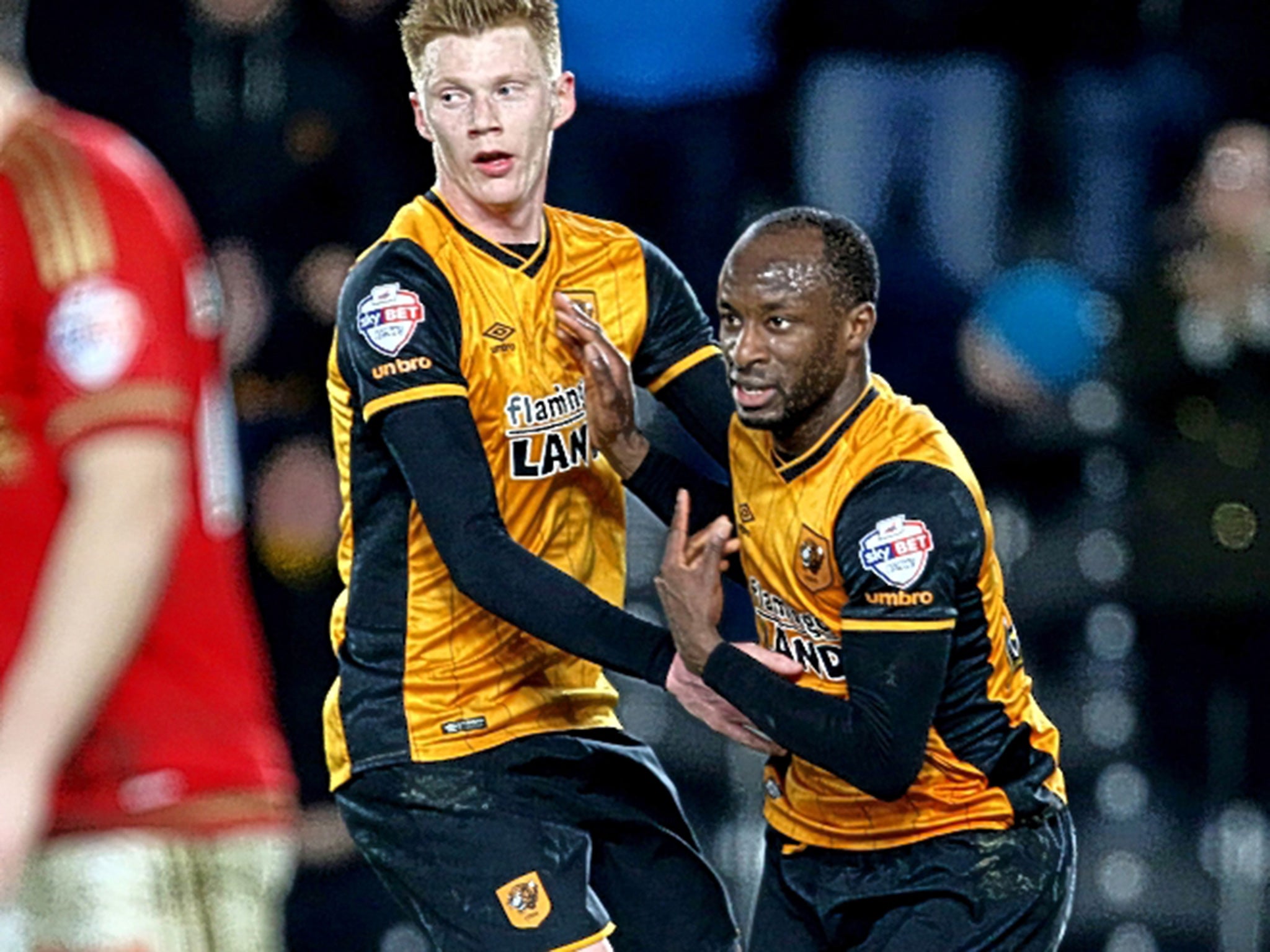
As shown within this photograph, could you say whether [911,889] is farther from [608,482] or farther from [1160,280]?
[1160,280]

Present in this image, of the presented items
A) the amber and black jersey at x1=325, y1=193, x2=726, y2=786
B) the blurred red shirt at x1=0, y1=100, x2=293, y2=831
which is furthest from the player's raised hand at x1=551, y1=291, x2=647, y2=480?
the blurred red shirt at x1=0, y1=100, x2=293, y2=831

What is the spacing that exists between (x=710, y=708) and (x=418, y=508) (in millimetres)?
578

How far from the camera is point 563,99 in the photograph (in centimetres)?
387

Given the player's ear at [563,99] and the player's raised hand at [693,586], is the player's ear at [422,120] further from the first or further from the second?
the player's raised hand at [693,586]

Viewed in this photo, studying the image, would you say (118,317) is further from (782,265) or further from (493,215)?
(493,215)

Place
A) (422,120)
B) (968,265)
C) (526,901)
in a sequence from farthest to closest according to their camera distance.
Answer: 1. (968,265)
2. (422,120)
3. (526,901)

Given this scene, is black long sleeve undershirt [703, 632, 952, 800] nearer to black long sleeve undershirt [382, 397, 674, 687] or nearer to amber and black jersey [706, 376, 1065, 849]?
amber and black jersey [706, 376, 1065, 849]

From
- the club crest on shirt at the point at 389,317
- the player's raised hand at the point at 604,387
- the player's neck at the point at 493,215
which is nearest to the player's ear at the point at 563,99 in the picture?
the player's neck at the point at 493,215

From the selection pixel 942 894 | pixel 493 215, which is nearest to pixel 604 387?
pixel 493 215

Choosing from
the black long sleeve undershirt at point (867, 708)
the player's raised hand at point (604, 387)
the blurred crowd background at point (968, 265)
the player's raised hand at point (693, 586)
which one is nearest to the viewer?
the black long sleeve undershirt at point (867, 708)

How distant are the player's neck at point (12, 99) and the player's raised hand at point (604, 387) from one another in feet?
5.29

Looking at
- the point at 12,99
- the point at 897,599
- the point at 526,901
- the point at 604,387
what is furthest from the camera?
the point at 604,387

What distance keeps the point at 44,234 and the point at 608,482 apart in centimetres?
183

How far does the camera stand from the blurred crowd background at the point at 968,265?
549cm
